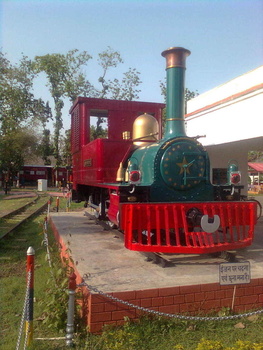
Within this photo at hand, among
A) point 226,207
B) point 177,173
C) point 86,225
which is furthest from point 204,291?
point 86,225

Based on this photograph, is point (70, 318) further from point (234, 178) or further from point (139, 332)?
point (234, 178)

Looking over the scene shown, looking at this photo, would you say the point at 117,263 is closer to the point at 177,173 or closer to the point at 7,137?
the point at 177,173

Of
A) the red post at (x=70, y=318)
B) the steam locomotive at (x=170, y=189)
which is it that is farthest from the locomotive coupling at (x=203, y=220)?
the red post at (x=70, y=318)

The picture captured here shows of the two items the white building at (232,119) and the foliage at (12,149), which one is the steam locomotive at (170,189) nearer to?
the white building at (232,119)

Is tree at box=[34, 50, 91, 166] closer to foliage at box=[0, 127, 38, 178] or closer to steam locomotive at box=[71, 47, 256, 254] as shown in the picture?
foliage at box=[0, 127, 38, 178]

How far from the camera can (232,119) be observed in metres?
8.83

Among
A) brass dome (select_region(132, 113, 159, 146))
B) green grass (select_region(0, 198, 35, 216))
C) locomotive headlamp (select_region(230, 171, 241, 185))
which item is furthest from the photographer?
green grass (select_region(0, 198, 35, 216))

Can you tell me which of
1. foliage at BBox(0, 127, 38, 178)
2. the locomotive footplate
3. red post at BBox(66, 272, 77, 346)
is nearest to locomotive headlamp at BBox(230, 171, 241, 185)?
the locomotive footplate

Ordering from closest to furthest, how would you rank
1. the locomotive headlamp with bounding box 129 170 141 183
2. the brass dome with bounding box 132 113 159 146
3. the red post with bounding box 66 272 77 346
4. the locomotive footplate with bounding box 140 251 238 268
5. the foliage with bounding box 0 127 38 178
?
the red post with bounding box 66 272 77 346 < the locomotive footplate with bounding box 140 251 238 268 < the locomotive headlamp with bounding box 129 170 141 183 < the brass dome with bounding box 132 113 159 146 < the foliage with bounding box 0 127 38 178

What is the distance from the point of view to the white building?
8023mm

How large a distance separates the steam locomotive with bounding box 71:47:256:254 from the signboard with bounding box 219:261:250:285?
41.7 inches

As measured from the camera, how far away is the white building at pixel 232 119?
8.02 m

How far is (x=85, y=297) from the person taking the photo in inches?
131

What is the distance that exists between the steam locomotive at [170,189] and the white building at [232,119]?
1008 mm
